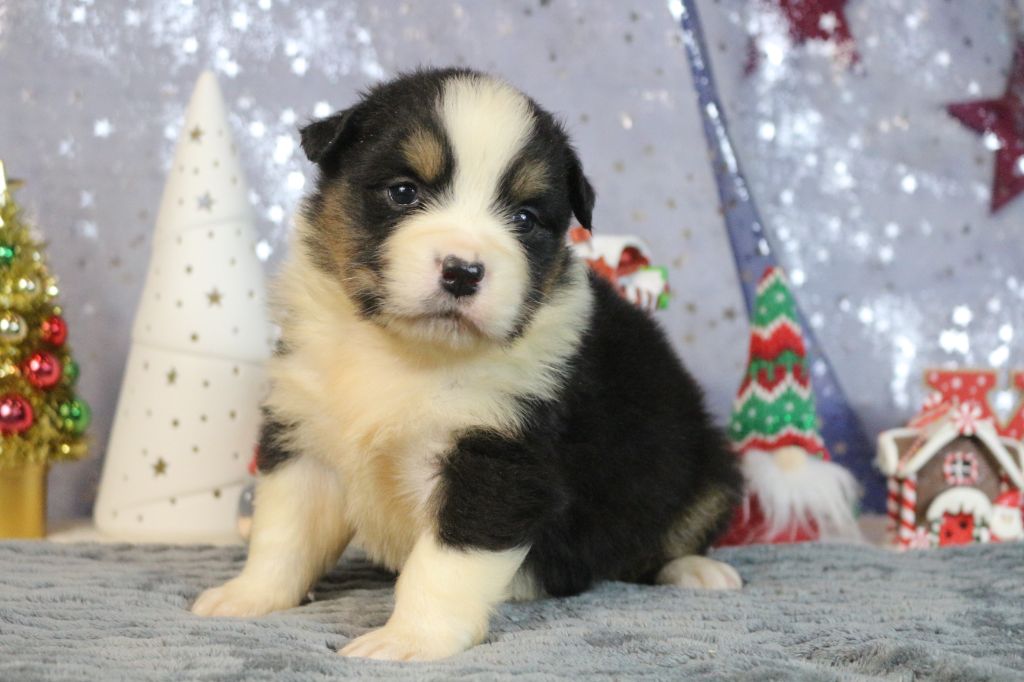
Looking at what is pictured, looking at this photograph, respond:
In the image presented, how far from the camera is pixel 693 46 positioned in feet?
14.5

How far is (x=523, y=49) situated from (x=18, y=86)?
190cm

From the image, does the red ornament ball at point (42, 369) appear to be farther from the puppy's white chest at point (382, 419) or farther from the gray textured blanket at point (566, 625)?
the puppy's white chest at point (382, 419)

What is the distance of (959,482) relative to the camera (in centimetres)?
355

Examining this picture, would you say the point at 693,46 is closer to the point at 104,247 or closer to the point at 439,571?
the point at 104,247

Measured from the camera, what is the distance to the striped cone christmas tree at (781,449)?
3.56m

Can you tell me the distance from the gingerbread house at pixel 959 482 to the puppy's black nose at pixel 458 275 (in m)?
2.06

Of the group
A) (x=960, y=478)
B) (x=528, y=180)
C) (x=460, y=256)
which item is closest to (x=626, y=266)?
(x=960, y=478)

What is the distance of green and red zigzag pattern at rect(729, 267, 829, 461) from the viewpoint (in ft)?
12.0

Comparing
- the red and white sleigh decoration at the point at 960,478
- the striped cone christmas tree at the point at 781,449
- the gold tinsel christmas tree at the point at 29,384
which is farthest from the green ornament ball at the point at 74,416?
the red and white sleigh decoration at the point at 960,478

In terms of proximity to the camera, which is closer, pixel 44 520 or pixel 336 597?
pixel 336 597

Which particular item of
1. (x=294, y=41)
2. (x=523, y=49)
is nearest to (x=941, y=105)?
(x=523, y=49)

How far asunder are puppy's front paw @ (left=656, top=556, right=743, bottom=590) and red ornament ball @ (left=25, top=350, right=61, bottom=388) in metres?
1.97

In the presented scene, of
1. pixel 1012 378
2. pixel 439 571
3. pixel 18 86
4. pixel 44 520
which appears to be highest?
pixel 18 86

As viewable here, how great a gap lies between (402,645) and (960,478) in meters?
2.19
